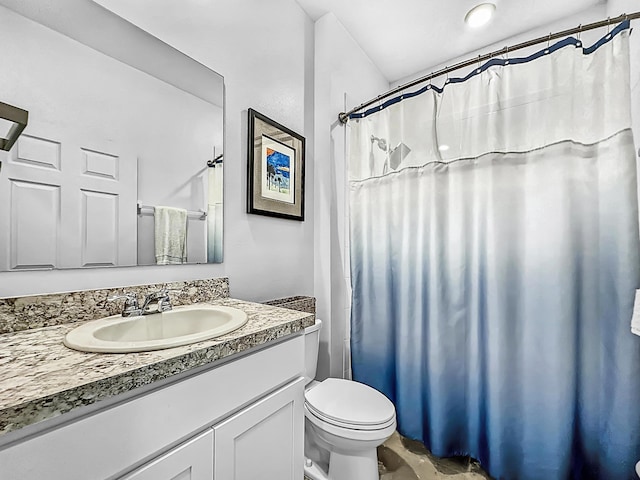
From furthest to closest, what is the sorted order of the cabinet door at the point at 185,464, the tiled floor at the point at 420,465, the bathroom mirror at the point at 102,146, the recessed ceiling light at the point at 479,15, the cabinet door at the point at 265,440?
the recessed ceiling light at the point at 479,15 → the tiled floor at the point at 420,465 → the bathroom mirror at the point at 102,146 → the cabinet door at the point at 265,440 → the cabinet door at the point at 185,464

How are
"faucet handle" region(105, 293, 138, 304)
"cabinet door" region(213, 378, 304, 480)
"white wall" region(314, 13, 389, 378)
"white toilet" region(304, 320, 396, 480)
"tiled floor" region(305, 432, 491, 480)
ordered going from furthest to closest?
1. "white wall" region(314, 13, 389, 378)
2. "tiled floor" region(305, 432, 491, 480)
3. "white toilet" region(304, 320, 396, 480)
4. "faucet handle" region(105, 293, 138, 304)
5. "cabinet door" region(213, 378, 304, 480)

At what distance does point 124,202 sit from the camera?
3.35 ft

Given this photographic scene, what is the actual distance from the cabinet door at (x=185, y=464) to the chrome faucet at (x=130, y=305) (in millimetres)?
491

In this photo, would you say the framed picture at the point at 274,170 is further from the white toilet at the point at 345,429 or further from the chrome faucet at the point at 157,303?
the white toilet at the point at 345,429

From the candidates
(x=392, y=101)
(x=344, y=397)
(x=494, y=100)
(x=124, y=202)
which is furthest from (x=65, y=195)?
(x=494, y=100)

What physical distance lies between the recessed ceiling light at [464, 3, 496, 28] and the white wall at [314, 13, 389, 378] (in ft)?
2.47

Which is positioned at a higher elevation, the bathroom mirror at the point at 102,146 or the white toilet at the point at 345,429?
the bathroom mirror at the point at 102,146

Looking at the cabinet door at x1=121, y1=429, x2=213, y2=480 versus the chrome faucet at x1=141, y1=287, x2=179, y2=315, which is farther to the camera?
the chrome faucet at x1=141, y1=287, x2=179, y2=315

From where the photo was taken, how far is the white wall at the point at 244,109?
1.05 m

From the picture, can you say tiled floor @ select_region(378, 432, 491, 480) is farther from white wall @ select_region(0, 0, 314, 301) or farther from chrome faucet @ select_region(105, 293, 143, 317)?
chrome faucet @ select_region(105, 293, 143, 317)

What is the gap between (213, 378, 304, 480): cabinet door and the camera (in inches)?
28.6

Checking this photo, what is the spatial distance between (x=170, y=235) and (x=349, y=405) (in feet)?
3.58

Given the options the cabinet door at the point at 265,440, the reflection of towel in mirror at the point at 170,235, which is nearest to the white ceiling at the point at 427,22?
the reflection of towel in mirror at the point at 170,235

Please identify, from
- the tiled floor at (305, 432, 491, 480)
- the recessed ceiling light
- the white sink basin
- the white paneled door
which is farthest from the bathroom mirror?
the recessed ceiling light
